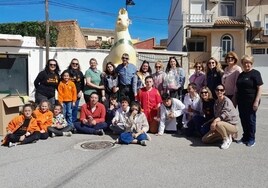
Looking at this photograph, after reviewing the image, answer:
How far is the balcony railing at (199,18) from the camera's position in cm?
3041

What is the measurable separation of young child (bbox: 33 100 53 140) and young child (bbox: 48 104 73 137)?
0.47 ft

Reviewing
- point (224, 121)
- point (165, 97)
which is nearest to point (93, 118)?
point (165, 97)

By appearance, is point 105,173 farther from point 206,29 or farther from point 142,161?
point 206,29

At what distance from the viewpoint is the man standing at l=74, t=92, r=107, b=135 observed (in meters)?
7.52

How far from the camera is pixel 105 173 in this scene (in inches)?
189

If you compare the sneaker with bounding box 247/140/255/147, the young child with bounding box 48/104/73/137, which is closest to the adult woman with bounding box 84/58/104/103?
the young child with bounding box 48/104/73/137

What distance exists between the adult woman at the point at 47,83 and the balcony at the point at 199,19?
2421 cm

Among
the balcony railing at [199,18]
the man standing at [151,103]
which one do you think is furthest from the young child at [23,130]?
the balcony railing at [199,18]

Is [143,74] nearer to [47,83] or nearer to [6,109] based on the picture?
[47,83]

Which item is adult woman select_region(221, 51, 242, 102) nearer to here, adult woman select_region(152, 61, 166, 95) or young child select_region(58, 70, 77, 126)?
adult woman select_region(152, 61, 166, 95)

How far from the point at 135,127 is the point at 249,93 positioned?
2.37 m

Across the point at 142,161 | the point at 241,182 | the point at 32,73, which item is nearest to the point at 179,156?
the point at 142,161

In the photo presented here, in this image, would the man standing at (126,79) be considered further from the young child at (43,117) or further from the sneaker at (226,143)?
the sneaker at (226,143)

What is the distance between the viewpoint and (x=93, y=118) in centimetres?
764
